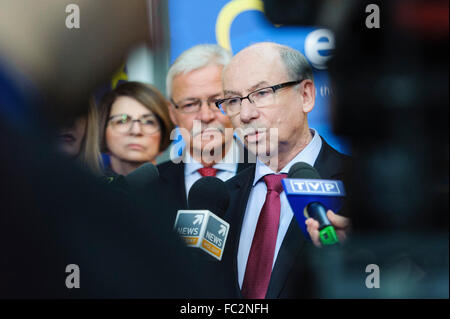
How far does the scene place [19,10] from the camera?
3.03m

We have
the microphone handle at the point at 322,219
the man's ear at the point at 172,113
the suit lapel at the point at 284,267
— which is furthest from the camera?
the man's ear at the point at 172,113

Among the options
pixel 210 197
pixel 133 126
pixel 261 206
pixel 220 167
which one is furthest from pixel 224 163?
pixel 133 126

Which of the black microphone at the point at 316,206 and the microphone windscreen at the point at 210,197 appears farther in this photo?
the microphone windscreen at the point at 210,197

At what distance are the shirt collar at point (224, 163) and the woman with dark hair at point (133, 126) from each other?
0.50 feet

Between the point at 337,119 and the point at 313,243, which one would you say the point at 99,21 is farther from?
the point at 313,243

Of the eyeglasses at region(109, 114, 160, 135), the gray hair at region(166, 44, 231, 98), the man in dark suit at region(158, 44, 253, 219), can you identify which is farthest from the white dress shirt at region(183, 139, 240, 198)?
the gray hair at region(166, 44, 231, 98)

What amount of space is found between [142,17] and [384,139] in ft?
5.28

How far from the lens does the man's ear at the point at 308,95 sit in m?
2.89

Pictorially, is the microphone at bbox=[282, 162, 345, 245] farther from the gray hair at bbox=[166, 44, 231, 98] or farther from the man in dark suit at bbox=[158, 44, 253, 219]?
the gray hair at bbox=[166, 44, 231, 98]

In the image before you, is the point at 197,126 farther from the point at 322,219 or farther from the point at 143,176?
the point at 322,219

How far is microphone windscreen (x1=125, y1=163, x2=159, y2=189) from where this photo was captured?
295 centimetres

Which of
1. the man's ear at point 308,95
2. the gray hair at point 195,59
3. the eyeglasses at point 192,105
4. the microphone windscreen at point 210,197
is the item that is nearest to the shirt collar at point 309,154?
the man's ear at point 308,95

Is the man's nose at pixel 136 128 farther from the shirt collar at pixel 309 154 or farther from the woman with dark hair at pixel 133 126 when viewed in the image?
the shirt collar at pixel 309 154

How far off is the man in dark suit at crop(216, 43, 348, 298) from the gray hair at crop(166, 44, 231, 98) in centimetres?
10
